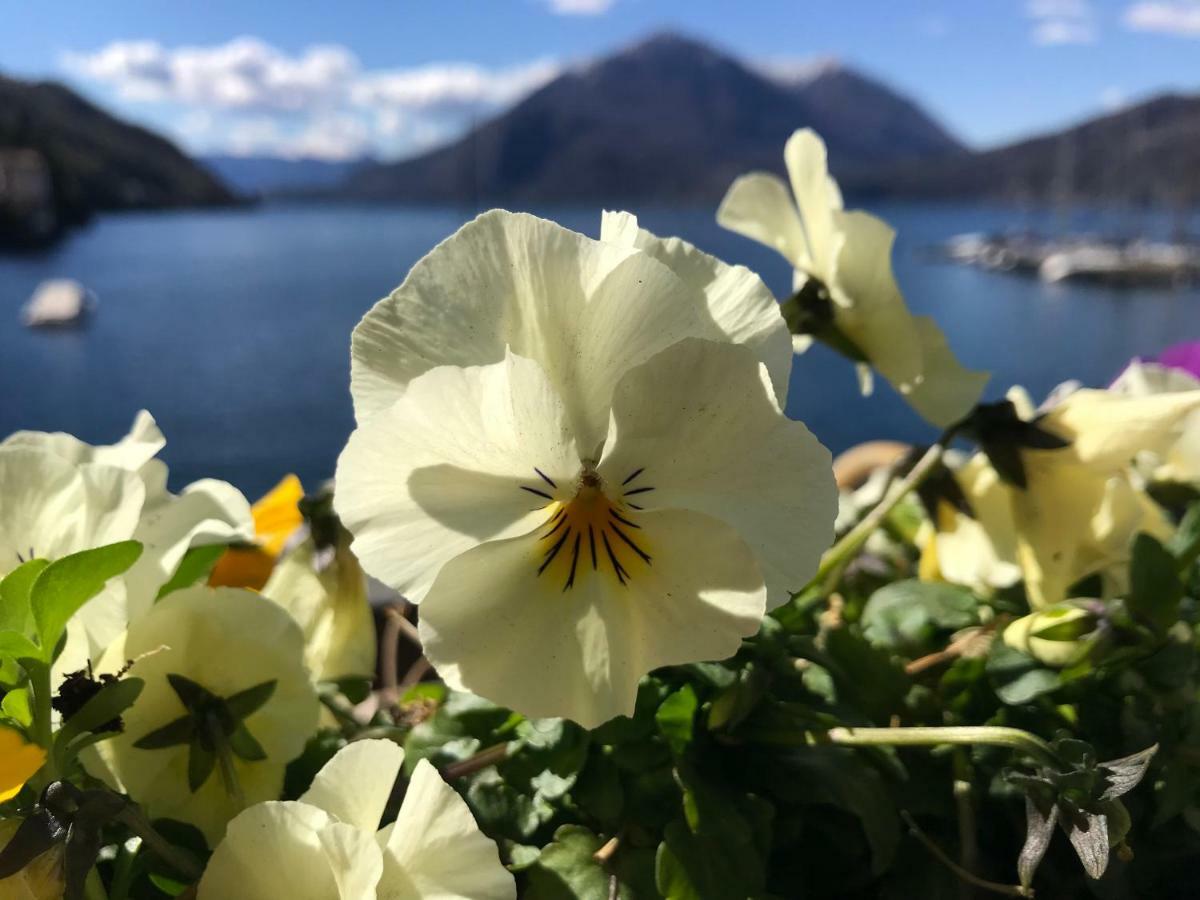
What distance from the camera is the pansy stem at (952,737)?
14.0 inches

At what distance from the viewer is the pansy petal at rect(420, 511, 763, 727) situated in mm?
292

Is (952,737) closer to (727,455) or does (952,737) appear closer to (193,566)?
(727,455)


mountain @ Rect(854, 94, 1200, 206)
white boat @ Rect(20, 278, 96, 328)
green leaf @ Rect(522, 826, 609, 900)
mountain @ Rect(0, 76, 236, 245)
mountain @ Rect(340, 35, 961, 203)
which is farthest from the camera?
mountain @ Rect(854, 94, 1200, 206)

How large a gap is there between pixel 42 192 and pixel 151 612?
3587 mm

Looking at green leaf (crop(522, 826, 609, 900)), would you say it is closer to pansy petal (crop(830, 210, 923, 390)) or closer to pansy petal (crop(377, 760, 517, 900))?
pansy petal (crop(377, 760, 517, 900))

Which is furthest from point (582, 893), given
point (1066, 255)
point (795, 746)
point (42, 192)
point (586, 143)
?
point (586, 143)

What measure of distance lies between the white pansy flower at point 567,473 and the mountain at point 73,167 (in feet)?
10.8

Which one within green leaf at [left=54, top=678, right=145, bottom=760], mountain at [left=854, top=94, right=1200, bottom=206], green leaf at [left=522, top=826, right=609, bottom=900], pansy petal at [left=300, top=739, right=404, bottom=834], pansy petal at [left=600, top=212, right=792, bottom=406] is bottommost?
mountain at [left=854, top=94, right=1200, bottom=206]

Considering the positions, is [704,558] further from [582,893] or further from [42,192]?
[42,192]

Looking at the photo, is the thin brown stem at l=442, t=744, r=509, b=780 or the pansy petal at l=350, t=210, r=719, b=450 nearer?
the pansy petal at l=350, t=210, r=719, b=450

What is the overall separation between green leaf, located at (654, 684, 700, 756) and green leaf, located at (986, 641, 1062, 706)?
0.15m

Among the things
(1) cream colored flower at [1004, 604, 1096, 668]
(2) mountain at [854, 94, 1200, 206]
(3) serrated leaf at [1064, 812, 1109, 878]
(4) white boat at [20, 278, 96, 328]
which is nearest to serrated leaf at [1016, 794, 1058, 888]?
(3) serrated leaf at [1064, 812, 1109, 878]

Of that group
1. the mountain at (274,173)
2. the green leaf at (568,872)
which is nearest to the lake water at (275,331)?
the mountain at (274,173)

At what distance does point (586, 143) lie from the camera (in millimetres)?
11445
